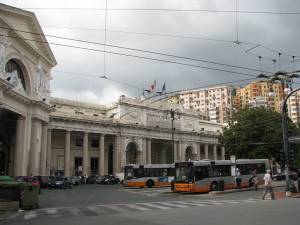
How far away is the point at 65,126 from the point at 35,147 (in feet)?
50.7

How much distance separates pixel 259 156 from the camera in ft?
153

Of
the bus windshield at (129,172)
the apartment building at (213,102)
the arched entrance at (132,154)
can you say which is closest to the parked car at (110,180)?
the bus windshield at (129,172)

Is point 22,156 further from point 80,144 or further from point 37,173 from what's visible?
point 80,144

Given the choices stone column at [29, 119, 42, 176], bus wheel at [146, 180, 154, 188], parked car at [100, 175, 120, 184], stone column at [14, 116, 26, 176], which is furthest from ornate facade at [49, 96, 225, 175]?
bus wheel at [146, 180, 154, 188]

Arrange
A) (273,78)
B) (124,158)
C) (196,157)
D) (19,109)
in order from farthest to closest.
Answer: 1. (196,157)
2. (124,158)
3. (19,109)
4. (273,78)

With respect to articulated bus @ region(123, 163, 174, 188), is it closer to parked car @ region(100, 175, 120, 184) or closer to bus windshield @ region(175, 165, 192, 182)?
parked car @ region(100, 175, 120, 184)

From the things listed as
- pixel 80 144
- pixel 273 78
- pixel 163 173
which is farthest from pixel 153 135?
pixel 273 78

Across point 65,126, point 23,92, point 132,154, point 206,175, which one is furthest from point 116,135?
point 206,175

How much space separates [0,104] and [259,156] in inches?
1189

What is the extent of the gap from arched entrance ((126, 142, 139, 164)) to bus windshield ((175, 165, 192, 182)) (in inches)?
1486

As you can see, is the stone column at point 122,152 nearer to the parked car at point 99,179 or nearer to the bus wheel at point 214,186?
the parked car at point 99,179

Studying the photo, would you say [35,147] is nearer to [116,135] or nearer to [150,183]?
[150,183]

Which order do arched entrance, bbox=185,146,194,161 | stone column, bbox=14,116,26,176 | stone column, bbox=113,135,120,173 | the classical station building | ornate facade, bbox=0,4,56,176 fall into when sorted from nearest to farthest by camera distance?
ornate facade, bbox=0,4,56,176 → the classical station building → stone column, bbox=14,116,26,176 → stone column, bbox=113,135,120,173 → arched entrance, bbox=185,146,194,161

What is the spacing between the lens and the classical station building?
37875 mm
